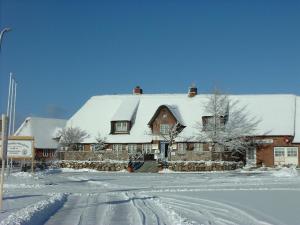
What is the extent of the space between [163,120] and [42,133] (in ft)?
93.7

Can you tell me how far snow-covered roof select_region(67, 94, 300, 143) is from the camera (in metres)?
54.2

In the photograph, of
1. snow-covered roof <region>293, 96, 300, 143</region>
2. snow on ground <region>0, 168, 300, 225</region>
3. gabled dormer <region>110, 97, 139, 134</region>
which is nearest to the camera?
snow on ground <region>0, 168, 300, 225</region>

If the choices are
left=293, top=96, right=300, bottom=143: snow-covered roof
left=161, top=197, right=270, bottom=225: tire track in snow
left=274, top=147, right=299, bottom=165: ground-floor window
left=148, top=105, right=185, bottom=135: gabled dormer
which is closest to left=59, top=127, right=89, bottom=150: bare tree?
left=148, top=105, right=185, bottom=135: gabled dormer

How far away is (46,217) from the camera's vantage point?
14.6 metres

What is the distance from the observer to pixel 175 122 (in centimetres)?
5581

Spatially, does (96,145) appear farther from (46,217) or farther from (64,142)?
(46,217)

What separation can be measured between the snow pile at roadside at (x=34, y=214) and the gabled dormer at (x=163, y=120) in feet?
124

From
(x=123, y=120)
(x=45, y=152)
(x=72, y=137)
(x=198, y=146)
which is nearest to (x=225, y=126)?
(x=198, y=146)

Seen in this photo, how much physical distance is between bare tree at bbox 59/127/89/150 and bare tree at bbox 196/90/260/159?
14.2 metres

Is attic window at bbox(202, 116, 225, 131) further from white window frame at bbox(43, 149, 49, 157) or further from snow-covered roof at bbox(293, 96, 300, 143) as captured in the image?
white window frame at bbox(43, 149, 49, 157)

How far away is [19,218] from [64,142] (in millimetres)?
47170

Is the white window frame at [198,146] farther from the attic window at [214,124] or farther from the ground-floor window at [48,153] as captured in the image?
the ground-floor window at [48,153]

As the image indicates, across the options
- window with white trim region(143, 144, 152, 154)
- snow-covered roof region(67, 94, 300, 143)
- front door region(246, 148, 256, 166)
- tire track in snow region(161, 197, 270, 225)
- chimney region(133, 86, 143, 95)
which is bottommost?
tire track in snow region(161, 197, 270, 225)

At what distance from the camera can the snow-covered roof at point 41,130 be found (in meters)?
77.1
